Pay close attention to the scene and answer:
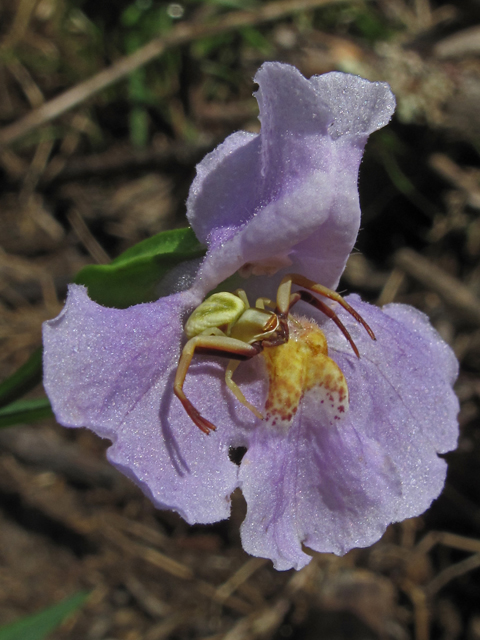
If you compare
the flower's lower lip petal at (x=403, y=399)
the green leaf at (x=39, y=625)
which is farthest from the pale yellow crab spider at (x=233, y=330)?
the green leaf at (x=39, y=625)

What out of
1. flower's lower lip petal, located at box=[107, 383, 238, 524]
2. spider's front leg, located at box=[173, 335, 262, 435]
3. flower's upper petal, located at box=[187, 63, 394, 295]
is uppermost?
flower's upper petal, located at box=[187, 63, 394, 295]

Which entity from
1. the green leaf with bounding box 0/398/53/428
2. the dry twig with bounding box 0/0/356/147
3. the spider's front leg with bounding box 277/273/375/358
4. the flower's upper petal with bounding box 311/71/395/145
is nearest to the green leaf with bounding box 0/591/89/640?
the green leaf with bounding box 0/398/53/428

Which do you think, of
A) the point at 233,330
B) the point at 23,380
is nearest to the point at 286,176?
the point at 233,330

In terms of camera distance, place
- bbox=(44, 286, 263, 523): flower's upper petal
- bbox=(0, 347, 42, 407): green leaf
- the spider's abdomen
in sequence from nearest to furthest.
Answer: bbox=(44, 286, 263, 523): flower's upper petal, the spider's abdomen, bbox=(0, 347, 42, 407): green leaf

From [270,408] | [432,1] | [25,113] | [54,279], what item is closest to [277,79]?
[270,408]

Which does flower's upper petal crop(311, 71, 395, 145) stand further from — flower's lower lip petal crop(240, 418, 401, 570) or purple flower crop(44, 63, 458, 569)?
flower's lower lip petal crop(240, 418, 401, 570)

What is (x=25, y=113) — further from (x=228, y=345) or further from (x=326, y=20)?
(x=228, y=345)
